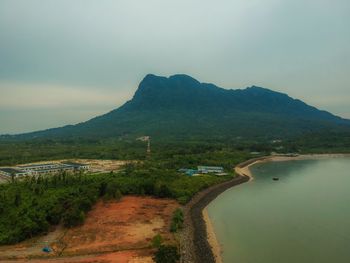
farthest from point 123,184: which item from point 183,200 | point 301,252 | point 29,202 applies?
point 301,252

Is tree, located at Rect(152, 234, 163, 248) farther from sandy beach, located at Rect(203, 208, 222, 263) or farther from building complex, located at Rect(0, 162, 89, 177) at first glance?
building complex, located at Rect(0, 162, 89, 177)

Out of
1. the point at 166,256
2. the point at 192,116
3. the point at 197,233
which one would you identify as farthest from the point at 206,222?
the point at 192,116

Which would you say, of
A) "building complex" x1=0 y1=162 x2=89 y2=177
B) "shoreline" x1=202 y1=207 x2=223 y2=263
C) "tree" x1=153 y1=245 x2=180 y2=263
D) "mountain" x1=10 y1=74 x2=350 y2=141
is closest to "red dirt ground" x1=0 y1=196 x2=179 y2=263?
"tree" x1=153 y1=245 x2=180 y2=263

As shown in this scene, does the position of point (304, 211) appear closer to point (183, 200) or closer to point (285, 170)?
point (183, 200)

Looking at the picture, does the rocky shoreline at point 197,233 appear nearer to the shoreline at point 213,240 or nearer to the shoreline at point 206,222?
the shoreline at point 206,222

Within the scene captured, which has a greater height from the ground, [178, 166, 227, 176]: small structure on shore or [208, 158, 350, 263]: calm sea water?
[178, 166, 227, 176]: small structure on shore

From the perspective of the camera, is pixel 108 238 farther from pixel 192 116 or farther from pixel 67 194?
pixel 192 116
